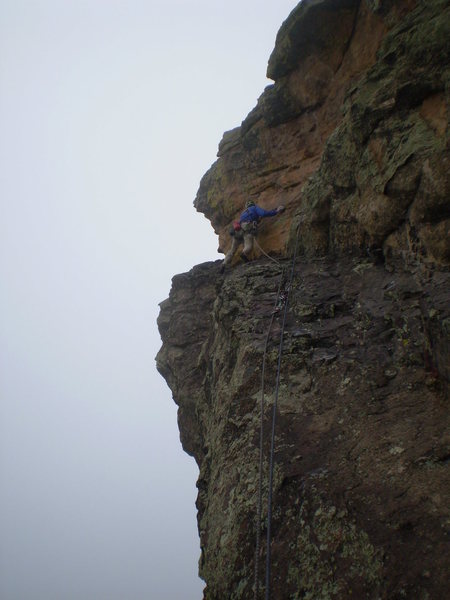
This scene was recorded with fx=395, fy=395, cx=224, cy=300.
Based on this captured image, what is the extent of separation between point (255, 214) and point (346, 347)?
5813mm

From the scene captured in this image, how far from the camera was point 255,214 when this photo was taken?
37.0ft

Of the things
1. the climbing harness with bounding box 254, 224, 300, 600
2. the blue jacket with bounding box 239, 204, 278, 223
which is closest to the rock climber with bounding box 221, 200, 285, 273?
the blue jacket with bounding box 239, 204, 278, 223

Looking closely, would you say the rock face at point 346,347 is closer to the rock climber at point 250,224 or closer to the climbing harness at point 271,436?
the climbing harness at point 271,436

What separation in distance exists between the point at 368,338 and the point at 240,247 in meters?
6.37

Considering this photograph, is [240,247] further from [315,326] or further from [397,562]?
[397,562]

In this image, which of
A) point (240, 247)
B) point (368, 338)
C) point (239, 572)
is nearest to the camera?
point (239, 572)

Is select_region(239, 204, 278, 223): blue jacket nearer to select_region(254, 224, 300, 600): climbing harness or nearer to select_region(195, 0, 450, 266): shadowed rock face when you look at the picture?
select_region(195, 0, 450, 266): shadowed rock face

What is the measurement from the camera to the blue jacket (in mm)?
11141

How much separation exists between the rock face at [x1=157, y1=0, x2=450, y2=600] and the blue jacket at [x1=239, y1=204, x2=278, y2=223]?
1.14ft

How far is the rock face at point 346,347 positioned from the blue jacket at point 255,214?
1.14 feet

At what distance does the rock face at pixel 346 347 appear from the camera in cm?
427

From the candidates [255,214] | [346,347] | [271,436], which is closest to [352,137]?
[255,214]

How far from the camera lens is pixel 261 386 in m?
6.64

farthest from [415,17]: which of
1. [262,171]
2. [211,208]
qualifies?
[211,208]
